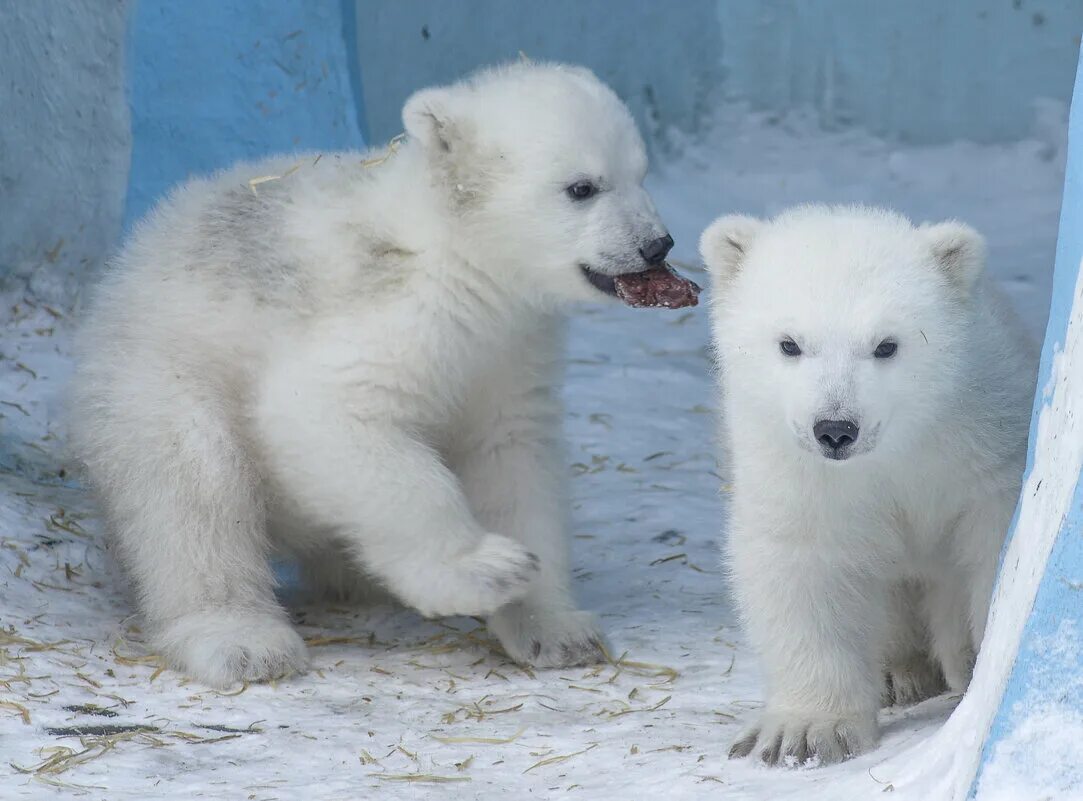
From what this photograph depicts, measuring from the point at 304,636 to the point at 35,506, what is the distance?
1292 mm

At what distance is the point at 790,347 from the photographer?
3.52 metres

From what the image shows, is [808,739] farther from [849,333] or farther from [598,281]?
[598,281]

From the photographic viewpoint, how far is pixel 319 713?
4.46 m

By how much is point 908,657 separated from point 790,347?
3.56 feet

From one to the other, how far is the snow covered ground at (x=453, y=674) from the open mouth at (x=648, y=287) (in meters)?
1.03

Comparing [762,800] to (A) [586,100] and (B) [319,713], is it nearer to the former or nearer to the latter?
(B) [319,713]

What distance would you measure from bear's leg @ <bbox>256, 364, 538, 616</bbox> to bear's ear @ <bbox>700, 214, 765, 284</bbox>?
1.24m

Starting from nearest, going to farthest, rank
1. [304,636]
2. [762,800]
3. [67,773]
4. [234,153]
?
[762,800] < [67,773] < [304,636] < [234,153]

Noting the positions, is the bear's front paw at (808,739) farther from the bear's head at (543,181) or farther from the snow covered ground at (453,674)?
the bear's head at (543,181)

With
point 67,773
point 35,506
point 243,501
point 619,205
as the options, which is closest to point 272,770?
point 67,773

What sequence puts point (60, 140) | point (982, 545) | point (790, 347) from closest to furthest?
point (790, 347)
point (982, 545)
point (60, 140)

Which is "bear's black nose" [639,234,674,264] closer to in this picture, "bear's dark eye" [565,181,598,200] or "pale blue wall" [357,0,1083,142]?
"bear's dark eye" [565,181,598,200]

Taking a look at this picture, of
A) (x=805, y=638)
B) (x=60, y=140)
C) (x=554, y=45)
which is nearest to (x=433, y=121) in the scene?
(x=805, y=638)

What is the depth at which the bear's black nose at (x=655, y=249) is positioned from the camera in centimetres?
483
